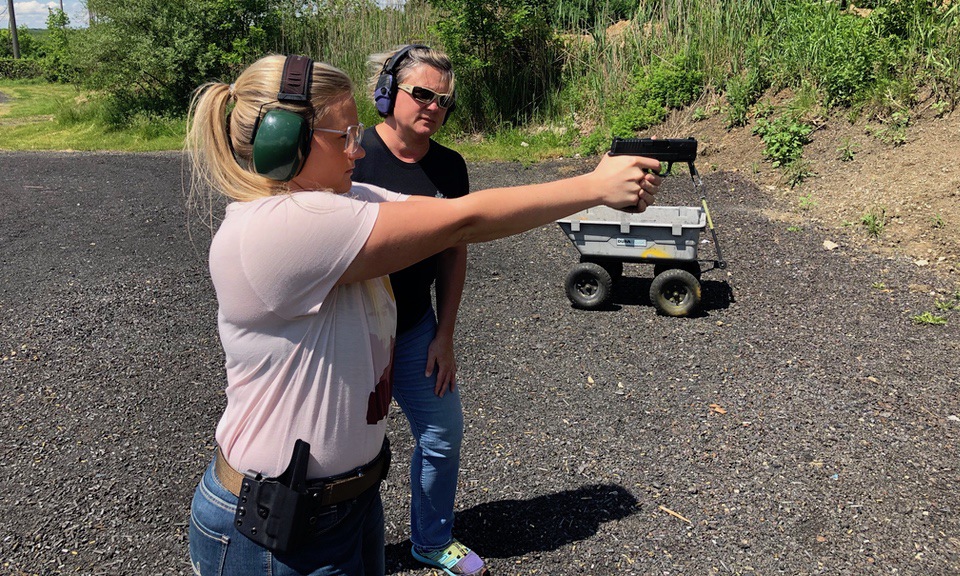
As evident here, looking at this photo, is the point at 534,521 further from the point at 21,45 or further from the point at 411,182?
the point at 21,45

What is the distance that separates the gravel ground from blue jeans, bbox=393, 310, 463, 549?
39 cm

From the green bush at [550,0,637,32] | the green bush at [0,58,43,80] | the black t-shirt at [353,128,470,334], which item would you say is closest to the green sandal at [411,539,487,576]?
the black t-shirt at [353,128,470,334]

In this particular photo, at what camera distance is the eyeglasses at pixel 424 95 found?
2857mm

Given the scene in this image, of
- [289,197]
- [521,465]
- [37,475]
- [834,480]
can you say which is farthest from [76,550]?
[834,480]

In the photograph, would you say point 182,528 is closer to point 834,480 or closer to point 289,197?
point 289,197

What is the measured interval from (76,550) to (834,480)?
348 cm

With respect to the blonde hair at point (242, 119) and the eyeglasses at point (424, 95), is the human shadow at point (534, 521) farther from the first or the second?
the blonde hair at point (242, 119)

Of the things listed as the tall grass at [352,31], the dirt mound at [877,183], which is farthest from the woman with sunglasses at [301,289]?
the tall grass at [352,31]

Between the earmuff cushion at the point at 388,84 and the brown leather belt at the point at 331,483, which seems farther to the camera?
the earmuff cushion at the point at 388,84

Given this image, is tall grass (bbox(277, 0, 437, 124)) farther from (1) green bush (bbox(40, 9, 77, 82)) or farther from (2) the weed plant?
(1) green bush (bbox(40, 9, 77, 82))

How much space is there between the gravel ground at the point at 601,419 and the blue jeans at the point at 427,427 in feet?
1.28

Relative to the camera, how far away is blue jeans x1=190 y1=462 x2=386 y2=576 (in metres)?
1.62

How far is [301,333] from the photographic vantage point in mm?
1563

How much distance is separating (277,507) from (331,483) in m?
0.13
